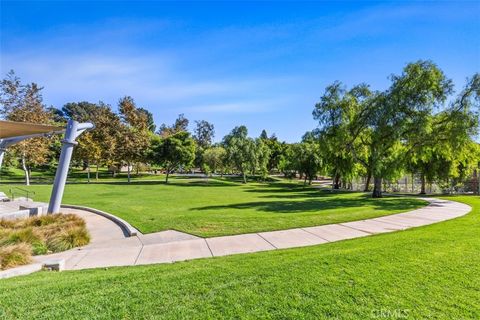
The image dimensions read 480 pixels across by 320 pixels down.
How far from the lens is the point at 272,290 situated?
13.1 ft

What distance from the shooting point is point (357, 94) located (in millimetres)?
23250

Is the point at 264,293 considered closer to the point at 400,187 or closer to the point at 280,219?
the point at 280,219

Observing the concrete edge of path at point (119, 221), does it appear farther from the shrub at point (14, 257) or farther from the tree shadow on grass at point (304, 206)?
the tree shadow on grass at point (304, 206)

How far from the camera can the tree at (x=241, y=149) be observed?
39750 millimetres

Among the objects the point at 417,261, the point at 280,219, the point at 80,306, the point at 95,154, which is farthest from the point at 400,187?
the point at 95,154

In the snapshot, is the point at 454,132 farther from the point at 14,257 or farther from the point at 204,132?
the point at 204,132

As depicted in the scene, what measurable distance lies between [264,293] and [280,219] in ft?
23.5

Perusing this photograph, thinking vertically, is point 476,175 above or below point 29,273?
above

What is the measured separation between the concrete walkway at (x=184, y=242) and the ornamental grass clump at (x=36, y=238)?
36cm

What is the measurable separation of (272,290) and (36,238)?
6.71 m

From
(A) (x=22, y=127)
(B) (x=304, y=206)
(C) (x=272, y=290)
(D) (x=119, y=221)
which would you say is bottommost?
(D) (x=119, y=221)

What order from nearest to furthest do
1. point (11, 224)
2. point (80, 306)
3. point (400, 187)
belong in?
point (80, 306) → point (11, 224) → point (400, 187)

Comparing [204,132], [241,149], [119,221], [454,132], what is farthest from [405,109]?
[204,132]

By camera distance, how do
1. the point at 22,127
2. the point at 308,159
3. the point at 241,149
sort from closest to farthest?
the point at 22,127 < the point at 308,159 < the point at 241,149
